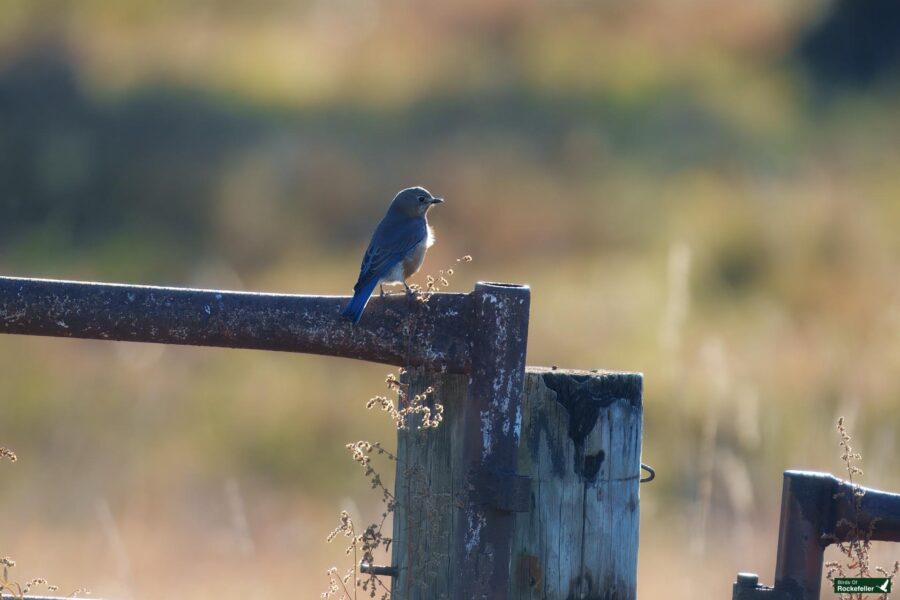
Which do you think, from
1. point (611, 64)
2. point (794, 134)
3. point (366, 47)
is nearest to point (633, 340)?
point (794, 134)

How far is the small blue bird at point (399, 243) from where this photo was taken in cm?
436

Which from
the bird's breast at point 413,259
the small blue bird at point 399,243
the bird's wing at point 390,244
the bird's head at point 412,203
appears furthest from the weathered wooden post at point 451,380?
the bird's head at point 412,203

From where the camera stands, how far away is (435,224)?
503 inches

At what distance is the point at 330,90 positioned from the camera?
17469 millimetres

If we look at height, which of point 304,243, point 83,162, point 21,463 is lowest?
point 21,463

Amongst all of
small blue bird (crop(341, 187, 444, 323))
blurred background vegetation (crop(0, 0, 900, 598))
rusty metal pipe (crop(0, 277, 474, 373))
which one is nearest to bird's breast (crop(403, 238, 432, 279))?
small blue bird (crop(341, 187, 444, 323))

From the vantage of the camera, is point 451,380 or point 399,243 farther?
point 399,243

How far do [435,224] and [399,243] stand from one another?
8202mm

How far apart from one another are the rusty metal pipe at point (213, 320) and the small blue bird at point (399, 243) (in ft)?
4.72

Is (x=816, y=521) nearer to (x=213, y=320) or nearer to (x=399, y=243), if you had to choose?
(x=213, y=320)

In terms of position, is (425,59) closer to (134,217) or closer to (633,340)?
(134,217)

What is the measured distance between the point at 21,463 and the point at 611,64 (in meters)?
11.5

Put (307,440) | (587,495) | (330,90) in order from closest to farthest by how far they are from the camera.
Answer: (587,495) < (307,440) < (330,90)

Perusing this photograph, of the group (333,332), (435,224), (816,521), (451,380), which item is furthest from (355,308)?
(435,224)
